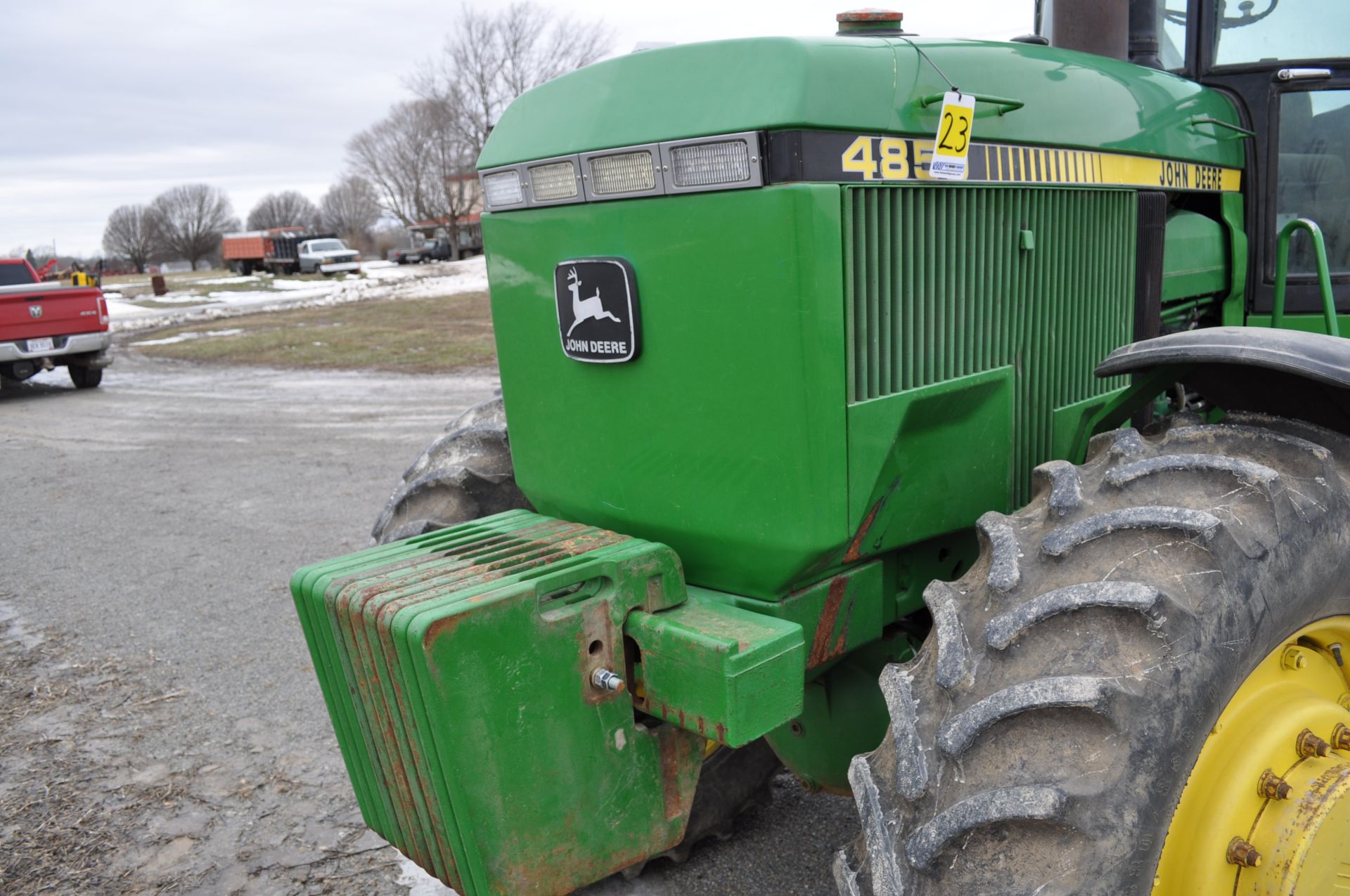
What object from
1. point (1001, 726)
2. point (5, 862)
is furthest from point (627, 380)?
point (5, 862)


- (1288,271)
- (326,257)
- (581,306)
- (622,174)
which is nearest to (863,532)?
(581,306)

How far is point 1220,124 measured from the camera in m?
3.26

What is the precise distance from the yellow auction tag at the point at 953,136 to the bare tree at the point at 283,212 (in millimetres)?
81526

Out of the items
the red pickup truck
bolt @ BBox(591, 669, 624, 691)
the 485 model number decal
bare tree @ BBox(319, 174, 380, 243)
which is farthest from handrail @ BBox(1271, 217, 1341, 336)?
bare tree @ BBox(319, 174, 380, 243)

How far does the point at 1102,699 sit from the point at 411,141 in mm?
59245

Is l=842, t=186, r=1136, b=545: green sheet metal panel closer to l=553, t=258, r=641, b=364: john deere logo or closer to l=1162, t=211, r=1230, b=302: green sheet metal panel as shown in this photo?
l=1162, t=211, r=1230, b=302: green sheet metal panel

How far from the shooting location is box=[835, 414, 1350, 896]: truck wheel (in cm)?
171

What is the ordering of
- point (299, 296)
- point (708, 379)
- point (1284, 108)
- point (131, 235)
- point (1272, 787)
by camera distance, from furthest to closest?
point (131, 235)
point (299, 296)
point (1284, 108)
point (708, 379)
point (1272, 787)

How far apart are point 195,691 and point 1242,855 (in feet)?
13.7

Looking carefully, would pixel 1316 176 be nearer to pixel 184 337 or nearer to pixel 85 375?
pixel 85 375

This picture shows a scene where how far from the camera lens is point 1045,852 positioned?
5.58ft

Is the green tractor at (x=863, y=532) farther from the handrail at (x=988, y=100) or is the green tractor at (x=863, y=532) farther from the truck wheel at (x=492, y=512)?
the truck wheel at (x=492, y=512)

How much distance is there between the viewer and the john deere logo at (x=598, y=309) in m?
2.30

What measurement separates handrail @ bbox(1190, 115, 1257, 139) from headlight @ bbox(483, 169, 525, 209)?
2004mm
